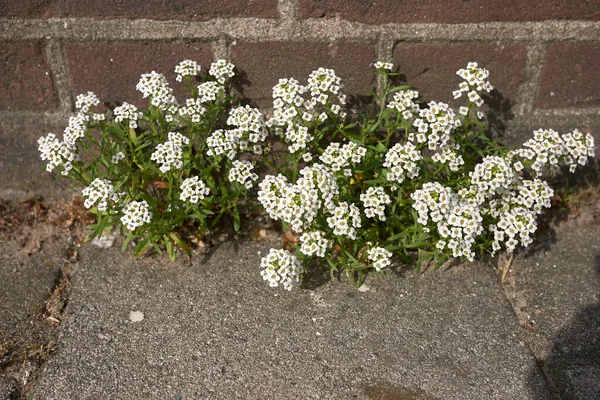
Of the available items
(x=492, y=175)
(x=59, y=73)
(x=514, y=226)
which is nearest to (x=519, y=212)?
(x=514, y=226)

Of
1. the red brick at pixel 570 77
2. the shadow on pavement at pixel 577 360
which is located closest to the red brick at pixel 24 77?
the red brick at pixel 570 77

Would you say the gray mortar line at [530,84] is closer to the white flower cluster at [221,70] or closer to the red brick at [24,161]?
the white flower cluster at [221,70]

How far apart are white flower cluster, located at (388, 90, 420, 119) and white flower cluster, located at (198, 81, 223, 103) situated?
0.73 m

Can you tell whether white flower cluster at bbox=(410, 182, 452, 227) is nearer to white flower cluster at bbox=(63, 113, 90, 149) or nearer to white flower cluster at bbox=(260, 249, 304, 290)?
white flower cluster at bbox=(260, 249, 304, 290)

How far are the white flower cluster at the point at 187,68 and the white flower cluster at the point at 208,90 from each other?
6 cm

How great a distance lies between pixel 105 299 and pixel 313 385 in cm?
93

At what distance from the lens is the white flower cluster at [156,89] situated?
8.57 feet

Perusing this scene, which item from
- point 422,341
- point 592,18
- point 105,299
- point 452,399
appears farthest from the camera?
point 592,18

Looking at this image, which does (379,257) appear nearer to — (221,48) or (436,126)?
(436,126)

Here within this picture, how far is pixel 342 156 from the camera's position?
2.51 m

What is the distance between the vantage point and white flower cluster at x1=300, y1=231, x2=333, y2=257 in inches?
96.5

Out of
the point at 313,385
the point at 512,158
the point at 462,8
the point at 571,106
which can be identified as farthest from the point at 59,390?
the point at 571,106

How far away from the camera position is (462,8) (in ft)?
8.78

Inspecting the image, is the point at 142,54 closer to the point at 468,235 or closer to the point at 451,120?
the point at 451,120
